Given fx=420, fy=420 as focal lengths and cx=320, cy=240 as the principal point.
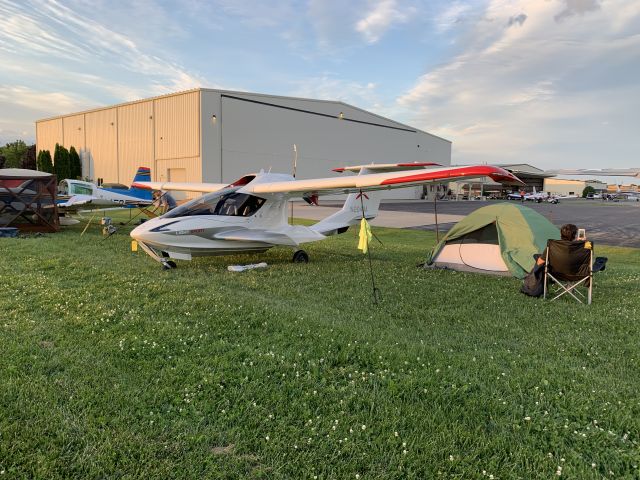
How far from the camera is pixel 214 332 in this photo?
16.5ft

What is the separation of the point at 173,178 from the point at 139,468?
115 feet

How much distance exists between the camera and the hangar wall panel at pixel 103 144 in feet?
132

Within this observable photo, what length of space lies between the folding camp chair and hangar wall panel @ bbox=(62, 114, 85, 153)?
4808 cm

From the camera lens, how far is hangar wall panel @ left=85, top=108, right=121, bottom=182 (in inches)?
1587

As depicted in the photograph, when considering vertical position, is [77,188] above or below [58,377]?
above

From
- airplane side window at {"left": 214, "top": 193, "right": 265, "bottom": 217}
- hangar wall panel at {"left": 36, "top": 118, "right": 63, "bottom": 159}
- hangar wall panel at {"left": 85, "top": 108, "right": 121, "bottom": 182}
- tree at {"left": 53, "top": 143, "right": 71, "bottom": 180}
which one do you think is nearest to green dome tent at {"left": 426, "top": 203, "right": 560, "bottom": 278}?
airplane side window at {"left": 214, "top": 193, "right": 265, "bottom": 217}

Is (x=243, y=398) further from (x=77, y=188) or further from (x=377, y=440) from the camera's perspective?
(x=77, y=188)

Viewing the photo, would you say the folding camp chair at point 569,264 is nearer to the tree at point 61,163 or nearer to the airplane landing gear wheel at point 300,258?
the airplane landing gear wheel at point 300,258

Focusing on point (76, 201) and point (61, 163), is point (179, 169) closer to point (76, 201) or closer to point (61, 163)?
point (61, 163)

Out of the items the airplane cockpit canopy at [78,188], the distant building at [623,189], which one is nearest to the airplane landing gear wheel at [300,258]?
the airplane cockpit canopy at [78,188]

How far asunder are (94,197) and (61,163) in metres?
31.8

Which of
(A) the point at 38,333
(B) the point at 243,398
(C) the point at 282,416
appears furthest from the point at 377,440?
(A) the point at 38,333

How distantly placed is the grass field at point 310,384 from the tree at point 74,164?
41965 mm

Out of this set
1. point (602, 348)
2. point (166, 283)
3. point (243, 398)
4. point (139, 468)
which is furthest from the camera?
point (166, 283)
